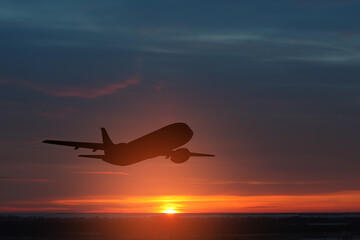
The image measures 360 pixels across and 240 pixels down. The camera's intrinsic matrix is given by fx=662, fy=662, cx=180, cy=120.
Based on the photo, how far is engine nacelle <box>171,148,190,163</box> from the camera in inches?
4117

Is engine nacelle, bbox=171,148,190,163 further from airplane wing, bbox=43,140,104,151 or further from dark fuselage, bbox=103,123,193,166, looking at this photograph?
airplane wing, bbox=43,140,104,151

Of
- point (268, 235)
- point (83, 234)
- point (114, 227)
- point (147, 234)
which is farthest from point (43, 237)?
point (268, 235)

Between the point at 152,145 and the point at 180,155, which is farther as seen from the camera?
the point at 152,145

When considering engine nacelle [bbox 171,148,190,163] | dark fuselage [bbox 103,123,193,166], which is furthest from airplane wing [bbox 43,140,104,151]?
engine nacelle [bbox 171,148,190,163]

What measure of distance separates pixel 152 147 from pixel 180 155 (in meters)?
6.54

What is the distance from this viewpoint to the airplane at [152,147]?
10638 centimetres

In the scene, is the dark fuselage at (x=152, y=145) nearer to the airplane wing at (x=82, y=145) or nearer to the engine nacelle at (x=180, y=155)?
the engine nacelle at (x=180, y=155)

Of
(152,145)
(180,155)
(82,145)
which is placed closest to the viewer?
(180,155)

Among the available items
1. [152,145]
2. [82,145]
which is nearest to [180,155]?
[152,145]

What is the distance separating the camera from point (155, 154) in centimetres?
10925

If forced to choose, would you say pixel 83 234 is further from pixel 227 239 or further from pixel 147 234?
pixel 227 239

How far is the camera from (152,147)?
359 ft

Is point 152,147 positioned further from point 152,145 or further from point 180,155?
point 180,155

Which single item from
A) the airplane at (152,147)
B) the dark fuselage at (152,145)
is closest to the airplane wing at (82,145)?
the airplane at (152,147)
